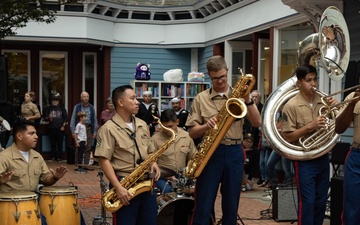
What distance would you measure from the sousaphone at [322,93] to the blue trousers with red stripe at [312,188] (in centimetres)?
10

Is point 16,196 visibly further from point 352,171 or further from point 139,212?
point 352,171

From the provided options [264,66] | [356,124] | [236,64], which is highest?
[236,64]

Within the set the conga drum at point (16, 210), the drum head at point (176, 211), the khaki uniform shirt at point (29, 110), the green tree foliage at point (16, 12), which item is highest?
the green tree foliage at point (16, 12)

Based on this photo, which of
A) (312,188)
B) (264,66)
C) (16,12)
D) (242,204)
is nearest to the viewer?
(312,188)

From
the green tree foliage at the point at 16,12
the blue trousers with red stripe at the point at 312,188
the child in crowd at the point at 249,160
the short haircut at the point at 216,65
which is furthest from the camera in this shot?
the child in crowd at the point at 249,160

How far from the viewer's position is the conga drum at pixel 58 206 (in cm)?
659

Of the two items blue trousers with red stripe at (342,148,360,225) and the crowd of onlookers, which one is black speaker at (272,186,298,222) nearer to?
the crowd of onlookers

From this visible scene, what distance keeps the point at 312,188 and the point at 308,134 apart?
0.59 metres

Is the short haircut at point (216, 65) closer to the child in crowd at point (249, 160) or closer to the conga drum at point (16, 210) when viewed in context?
the conga drum at point (16, 210)

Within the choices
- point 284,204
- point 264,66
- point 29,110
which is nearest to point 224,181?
point 284,204

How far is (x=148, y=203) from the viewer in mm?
5777

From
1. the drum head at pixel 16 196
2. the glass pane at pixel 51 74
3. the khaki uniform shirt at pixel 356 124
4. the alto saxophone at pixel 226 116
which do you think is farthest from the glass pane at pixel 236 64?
the khaki uniform shirt at pixel 356 124

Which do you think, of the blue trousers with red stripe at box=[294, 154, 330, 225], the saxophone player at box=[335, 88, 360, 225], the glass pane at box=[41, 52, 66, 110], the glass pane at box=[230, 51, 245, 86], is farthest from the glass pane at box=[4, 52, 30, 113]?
the saxophone player at box=[335, 88, 360, 225]

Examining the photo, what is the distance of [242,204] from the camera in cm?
1060
